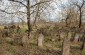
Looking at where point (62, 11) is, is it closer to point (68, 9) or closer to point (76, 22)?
point (68, 9)

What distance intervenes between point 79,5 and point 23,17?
23.3 m

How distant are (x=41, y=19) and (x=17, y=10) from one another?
3022 mm

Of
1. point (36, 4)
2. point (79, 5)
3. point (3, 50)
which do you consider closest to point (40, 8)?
point (36, 4)

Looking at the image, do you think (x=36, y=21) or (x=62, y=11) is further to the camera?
(x=62, y=11)

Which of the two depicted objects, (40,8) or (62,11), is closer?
(40,8)

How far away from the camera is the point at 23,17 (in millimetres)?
20203

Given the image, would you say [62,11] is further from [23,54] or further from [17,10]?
[23,54]

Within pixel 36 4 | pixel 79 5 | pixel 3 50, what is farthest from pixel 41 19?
pixel 79 5

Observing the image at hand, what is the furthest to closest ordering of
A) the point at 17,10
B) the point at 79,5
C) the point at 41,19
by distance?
1. the point at 79,5
2. the point at 41,19
3. the point at 17,10

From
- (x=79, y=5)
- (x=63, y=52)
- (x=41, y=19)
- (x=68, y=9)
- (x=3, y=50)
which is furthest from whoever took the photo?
(x=68, y=9)

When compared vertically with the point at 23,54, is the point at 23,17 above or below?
above

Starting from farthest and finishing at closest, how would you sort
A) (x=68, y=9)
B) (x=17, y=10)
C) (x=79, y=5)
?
(x=68, y=9), (x=79, y=5), (x=17, y=10)

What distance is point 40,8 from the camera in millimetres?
20312

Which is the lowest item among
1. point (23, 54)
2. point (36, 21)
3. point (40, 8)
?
point (23, 54)
